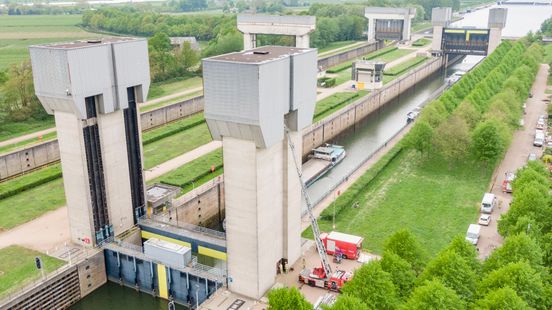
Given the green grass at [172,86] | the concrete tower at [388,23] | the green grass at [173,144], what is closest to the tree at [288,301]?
the green grass at [173,144]

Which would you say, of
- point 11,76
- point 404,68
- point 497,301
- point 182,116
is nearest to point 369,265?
point 497,301

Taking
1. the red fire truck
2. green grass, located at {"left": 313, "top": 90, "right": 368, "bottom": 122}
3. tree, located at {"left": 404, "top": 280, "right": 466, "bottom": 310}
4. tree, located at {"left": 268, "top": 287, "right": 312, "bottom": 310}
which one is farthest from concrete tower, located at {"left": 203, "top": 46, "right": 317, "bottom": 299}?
green grass, located at {"left": 313, "top": 90, "right": 368, "bottom": 122}

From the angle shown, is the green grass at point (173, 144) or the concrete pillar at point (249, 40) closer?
the green grass at point (173, 144)

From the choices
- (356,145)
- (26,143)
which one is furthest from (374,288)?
(26,143)

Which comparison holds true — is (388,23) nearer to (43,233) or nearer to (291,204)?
(291,204)

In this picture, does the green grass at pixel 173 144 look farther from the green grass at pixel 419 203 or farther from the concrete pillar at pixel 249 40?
the concrete pillar at pixel 249 40

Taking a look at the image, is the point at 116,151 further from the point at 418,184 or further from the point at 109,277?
the point at 418,184
